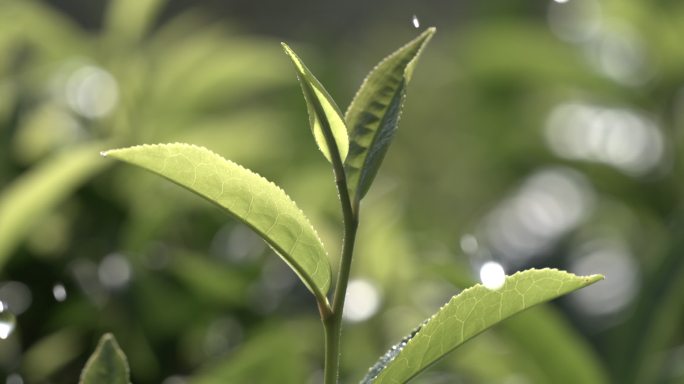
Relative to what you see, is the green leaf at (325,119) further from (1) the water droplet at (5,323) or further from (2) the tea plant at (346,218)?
(1) the water droplet at (5,323)

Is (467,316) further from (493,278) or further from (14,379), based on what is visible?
(14,379)

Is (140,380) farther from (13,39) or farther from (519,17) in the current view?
(519,17)

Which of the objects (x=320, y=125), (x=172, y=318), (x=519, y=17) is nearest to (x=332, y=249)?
(x=172, y=318)

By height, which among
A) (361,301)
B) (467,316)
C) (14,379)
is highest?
(467,316)

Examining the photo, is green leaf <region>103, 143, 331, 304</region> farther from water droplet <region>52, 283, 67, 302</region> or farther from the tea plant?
water droplet <region>52, 283, 67, 302</region>

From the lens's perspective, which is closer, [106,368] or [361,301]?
[106,368]

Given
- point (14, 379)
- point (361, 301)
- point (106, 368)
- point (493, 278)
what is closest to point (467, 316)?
point (493, 278)

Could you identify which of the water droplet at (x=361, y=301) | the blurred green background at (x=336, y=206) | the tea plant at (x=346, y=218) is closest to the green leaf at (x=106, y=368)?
the tea plant at (x=346, y=218)
